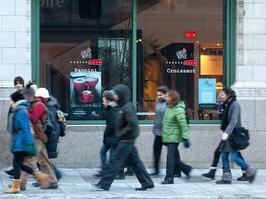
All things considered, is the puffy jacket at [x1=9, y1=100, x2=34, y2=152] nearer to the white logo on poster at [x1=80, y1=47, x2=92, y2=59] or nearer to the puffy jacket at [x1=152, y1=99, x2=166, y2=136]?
the puffy jacket at [x1=152, y1=99, x2=166, y2=136]

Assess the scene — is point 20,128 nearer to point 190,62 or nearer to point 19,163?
point 19,163

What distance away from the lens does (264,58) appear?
610 inches

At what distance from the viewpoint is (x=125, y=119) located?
38.8ft

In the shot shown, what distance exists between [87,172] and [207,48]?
3801 mm

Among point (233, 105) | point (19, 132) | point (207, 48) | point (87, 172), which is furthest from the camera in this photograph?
point (207, 48)

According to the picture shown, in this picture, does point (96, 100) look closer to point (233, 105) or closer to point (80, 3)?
point (80, 3)

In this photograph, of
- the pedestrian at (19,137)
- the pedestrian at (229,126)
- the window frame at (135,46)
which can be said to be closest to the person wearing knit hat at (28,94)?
the pedestrian at (19,137)

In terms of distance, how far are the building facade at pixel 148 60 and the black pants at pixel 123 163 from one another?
3081 millimetres

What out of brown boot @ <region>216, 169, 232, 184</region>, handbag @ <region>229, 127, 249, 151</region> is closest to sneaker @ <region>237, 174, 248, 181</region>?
brown boot @ <region>216, 169, 232, 184</region>

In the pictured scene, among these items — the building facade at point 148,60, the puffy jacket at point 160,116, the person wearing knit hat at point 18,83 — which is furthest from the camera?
the building facade at point 148,60

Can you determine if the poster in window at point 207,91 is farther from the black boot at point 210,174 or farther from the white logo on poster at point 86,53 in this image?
the white logo on poster at point 86,53

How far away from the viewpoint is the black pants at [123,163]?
11.9 metres

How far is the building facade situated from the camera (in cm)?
1530

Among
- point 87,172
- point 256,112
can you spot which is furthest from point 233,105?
point 87,172
